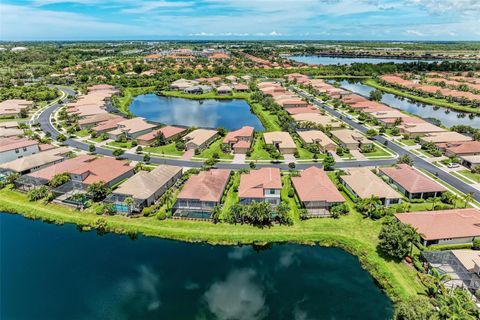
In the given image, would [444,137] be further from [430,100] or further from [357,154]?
[430,100]

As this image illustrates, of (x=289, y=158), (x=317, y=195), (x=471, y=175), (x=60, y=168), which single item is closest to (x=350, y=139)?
(x=289, y=158)

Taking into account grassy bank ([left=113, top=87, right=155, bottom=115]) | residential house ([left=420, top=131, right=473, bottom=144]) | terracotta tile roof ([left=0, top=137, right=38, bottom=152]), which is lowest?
terracotta tile roof ([left=0, top=137, right=38, bottom=152])

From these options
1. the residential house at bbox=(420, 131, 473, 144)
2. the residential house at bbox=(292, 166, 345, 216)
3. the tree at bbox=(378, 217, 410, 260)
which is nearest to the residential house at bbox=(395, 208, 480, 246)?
the tree at bbox=(378, 217, 410, 260)

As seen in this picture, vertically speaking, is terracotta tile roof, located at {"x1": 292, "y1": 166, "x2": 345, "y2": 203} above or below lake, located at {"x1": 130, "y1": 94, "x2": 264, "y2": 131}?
below

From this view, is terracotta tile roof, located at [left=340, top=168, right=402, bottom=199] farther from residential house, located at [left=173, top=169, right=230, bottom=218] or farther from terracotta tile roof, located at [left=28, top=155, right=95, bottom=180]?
terracotta tile roof, located at [left=28, top=155, right=95, bottom=180]

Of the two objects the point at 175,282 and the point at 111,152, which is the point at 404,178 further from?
the point at 111,152

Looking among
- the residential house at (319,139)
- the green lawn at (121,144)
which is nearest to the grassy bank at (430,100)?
the residential house at (319,139)
